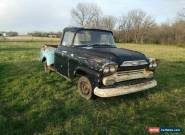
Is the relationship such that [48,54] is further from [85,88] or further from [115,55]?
[115,55]

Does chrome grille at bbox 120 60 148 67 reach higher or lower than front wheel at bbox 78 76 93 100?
higher

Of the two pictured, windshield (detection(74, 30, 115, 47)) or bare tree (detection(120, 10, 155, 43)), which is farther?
bare tree (detection(120, 10, 155, 43))

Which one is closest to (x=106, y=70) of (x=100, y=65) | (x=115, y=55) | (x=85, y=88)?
(x=100, y=65)

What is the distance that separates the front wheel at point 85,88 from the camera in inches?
233

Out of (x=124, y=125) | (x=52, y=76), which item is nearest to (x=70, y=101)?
(x=124, y=125)

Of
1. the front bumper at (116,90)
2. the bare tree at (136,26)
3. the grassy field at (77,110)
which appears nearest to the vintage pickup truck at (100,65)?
the front bumper at (116,90)

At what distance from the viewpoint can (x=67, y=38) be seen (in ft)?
24.0

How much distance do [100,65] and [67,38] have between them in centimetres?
229

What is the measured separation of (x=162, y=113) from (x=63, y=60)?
11.1 feet

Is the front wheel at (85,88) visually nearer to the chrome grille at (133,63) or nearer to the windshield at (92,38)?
the chrome grille at (133,63)

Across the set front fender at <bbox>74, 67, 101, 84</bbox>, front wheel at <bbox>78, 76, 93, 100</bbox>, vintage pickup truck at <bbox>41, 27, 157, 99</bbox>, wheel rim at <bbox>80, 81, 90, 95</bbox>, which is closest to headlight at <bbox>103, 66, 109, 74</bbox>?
vintage pickup truck at <bbox>41, 27, 157, 99</bbox>

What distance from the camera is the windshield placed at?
6.88 m

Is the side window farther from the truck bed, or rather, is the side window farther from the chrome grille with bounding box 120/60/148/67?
the chrome grille with bounding box 120/60/148/67

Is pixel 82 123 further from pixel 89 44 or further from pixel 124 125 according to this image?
pixel 89 44
